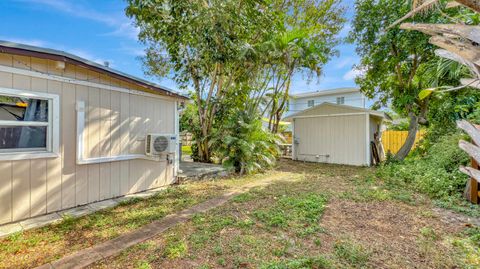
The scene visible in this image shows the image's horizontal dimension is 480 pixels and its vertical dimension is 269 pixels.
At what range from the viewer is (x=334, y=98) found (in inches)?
899

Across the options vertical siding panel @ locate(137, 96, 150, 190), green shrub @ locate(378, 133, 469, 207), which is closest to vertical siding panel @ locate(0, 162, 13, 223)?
vertical siding panel @ locate(137, 96, 150, 190)

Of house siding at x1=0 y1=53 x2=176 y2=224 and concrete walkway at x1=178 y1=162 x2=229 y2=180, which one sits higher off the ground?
→ house siding at x1=0 y1=53 x2=176 y2=224

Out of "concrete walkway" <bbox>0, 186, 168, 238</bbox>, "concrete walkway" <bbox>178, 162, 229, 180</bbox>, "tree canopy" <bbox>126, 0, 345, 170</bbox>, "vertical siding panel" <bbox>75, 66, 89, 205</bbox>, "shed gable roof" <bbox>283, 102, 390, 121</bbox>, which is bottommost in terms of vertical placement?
"concrete walkway" <bbox>0, 186, 168, 238</bbox>

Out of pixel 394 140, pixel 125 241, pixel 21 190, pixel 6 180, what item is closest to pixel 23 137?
pixel 6 180

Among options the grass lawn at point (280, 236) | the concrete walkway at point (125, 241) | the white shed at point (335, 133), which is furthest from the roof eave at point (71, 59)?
the white shed at point (335, 133)

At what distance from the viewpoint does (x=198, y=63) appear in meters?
7.25

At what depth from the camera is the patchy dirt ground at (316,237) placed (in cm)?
259

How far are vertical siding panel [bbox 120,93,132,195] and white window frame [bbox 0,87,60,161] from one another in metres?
1.15

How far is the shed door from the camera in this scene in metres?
9.94

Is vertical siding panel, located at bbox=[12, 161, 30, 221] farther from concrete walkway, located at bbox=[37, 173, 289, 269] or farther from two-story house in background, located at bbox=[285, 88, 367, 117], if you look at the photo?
two-story house in background, located at bbox=[285, 88, 367, 117]

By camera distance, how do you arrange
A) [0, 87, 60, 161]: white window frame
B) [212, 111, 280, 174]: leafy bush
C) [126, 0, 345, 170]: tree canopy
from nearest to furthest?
[0, 87, 60, 161]: white window frame
[126, 0, 345, 170]: tree canopy
[212, 111, 280, 174]: leafy bush

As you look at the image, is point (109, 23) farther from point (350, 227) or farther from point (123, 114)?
point (350, 227)

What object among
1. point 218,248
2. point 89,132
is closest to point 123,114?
point 89,132

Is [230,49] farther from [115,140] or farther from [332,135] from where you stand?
[332,135]
